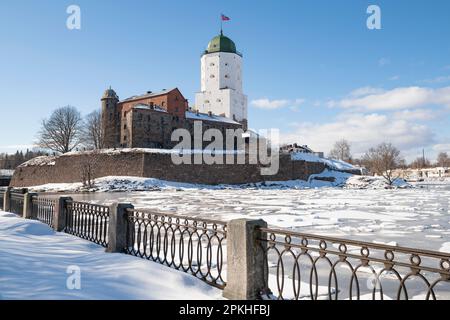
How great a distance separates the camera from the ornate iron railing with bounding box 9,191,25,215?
13.6 m

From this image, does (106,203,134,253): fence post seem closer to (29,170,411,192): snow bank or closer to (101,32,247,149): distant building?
(29,170,411,192): snow bank

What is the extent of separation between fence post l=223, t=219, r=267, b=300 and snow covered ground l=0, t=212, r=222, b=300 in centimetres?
40

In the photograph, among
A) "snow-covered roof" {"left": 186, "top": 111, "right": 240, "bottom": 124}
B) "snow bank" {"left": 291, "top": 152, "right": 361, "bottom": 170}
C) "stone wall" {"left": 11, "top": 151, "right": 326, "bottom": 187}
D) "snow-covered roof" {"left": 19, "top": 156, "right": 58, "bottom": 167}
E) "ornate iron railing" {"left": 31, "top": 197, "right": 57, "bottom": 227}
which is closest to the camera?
"ornate iron railing" {"left": 31, "top": 197, "right": 57, "bottom": 227}

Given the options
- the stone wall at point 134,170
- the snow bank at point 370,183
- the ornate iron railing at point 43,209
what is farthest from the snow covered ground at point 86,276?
the snow bank at point 370,183

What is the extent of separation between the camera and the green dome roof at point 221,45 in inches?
2721

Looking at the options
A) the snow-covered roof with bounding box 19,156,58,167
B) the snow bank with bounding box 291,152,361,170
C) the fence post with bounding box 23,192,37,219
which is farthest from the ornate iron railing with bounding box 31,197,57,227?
the snow bank with bounding box 291,152,361,170

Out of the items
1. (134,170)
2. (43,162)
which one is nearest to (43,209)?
(134,170)

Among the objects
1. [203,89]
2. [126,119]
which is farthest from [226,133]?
[126,119]

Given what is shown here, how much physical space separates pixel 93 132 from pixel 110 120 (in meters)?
A: 5.99

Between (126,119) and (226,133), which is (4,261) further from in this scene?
(226,133)

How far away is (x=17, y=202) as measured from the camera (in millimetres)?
14133

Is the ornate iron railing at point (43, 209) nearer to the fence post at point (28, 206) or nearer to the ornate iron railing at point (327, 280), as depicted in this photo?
the fence post at point (28, 206)

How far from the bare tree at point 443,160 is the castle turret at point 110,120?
112779 mm
